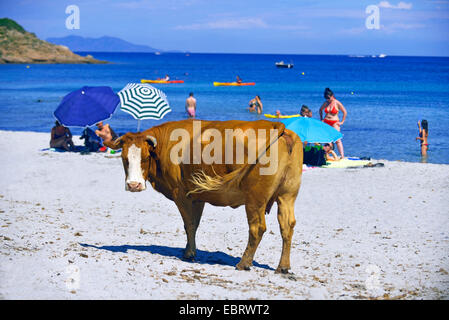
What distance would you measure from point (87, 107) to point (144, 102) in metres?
2.17

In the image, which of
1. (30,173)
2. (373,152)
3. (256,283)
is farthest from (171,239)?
(373,152)

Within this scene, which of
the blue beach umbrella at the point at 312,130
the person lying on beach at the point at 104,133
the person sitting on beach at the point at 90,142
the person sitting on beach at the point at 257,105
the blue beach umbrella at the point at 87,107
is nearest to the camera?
the blue beach umbrella at the point at 312,130

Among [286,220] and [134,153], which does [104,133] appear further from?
[286,220]

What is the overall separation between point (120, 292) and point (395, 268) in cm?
404

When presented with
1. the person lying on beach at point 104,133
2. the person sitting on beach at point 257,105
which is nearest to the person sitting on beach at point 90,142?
the person lying on beach at point 104,133

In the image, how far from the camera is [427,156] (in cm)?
2253

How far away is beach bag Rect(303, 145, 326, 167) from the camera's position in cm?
1578

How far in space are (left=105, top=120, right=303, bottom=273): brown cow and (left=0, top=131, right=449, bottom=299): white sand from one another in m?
0.91

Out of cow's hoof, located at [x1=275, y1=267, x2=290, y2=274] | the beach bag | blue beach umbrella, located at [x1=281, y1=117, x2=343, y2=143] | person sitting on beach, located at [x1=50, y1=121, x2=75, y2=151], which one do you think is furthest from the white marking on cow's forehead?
person sitting on beach, located at [x1=50, y1=121, x2=75, y2=151]

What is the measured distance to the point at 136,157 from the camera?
286 inches

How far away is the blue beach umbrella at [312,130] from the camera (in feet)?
45.8

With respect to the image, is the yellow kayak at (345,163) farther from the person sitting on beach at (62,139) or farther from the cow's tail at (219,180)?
the cow's tail at (219,180)

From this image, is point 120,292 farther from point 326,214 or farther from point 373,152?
point 373,152

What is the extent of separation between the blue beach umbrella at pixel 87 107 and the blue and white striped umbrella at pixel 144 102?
1149mm
